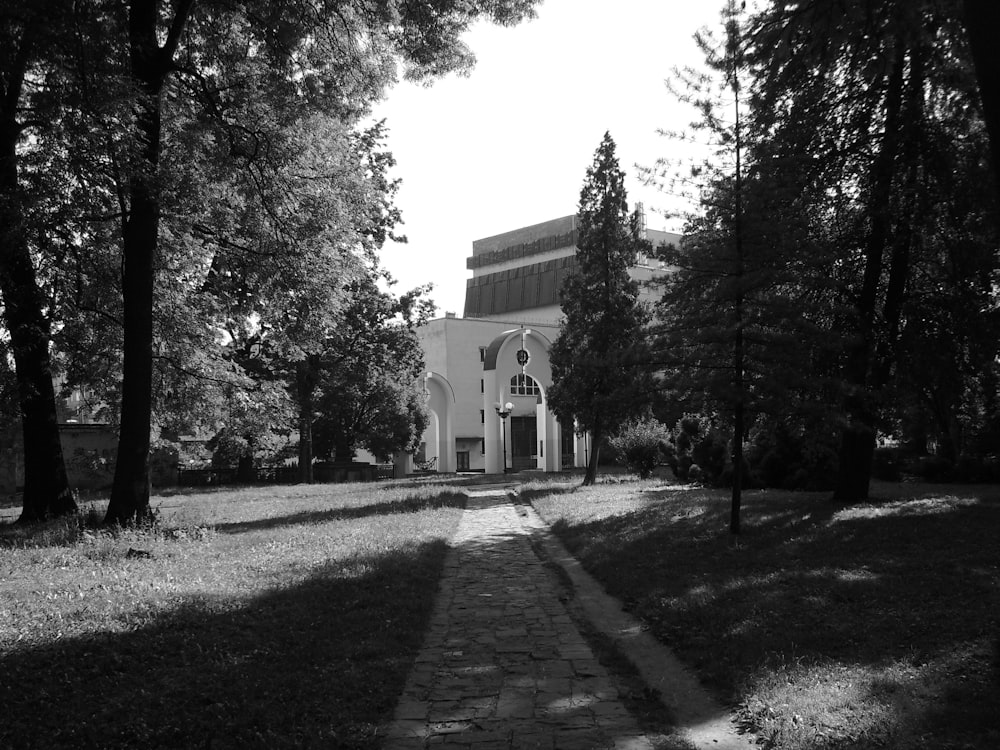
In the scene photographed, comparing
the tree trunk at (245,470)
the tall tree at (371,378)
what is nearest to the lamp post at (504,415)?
the tall tree at (371,378)

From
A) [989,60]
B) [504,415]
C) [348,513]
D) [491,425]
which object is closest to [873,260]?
[989,60]

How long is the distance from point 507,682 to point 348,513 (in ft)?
42.5

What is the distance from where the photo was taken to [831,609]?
7.25 meters

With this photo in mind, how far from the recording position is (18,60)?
1159cm

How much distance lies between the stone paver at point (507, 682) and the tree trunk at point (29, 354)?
9493mm

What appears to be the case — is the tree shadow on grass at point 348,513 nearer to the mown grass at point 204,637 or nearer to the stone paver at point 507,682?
the mown grass at point 204,637

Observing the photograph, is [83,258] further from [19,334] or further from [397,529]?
[397,529]

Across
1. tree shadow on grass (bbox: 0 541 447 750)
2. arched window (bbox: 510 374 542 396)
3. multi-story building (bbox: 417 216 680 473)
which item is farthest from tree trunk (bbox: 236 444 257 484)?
tree shadow on grass (bbox: 0 541 447 750)

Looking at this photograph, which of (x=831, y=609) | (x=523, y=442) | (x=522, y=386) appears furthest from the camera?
(x=523, y=442)

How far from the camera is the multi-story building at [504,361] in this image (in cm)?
4884

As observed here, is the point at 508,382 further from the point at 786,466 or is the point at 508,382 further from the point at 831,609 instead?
the point at 831,609

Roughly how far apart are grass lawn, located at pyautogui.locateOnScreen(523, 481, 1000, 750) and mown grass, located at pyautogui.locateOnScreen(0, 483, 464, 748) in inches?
97.1

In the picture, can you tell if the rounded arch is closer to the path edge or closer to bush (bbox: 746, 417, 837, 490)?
bush (bbox: 746, 417, 837, 490)

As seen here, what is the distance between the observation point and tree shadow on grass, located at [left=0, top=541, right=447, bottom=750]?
4496mm
